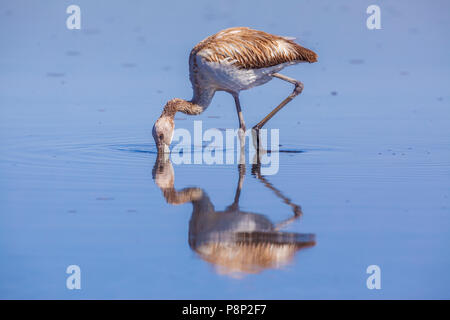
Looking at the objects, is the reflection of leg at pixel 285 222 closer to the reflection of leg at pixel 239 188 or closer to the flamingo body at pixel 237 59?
the reflection of leg at pixel 239 188

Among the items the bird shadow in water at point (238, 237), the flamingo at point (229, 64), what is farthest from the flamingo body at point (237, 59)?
the bird shadow in water at point (238, 237)

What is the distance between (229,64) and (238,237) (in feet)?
15.6

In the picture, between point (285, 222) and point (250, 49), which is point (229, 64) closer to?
point (250, 49)

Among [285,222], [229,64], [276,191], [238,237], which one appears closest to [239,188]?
[276,191]

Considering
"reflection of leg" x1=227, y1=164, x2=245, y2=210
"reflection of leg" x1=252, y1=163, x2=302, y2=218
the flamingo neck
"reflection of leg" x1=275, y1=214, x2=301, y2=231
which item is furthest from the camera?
the flamingo neck

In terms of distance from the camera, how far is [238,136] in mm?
12383

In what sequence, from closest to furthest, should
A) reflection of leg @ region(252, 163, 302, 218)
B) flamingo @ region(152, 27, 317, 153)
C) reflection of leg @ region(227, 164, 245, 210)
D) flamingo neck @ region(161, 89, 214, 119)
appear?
reflection of leg @ region(252, 163, 302, 218)
reflection of leg @ region(227, 164, 245, 210)
flamingo @ region(152, 27, 317, 153)
flamingo neck @ region(161, 89, 214, 119)

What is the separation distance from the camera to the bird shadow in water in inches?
266

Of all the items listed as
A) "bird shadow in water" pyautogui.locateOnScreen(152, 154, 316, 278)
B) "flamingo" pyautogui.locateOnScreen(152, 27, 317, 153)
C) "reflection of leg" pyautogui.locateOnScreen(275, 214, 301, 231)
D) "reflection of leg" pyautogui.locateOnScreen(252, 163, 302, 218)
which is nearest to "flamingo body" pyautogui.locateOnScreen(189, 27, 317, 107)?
"flamingo" pyautogui.locateOnScreen(152, 27, 317, 153)

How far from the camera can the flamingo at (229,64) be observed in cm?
1167

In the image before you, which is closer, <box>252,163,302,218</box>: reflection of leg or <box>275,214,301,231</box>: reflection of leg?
<box>275,214,301,231</box>: reflection of leg

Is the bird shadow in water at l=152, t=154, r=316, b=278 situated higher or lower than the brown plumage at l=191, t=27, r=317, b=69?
lower

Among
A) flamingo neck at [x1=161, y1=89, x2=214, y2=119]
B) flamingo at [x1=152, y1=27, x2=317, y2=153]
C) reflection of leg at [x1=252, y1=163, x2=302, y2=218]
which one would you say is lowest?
reflection of leg at [x1=252, y1=163, x2=302, y2=218]

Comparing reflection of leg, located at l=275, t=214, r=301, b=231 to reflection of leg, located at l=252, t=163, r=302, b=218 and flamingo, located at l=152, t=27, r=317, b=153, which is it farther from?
flamingo, located at l=152, t=27, r=317, b=153
